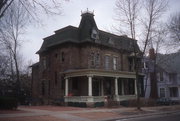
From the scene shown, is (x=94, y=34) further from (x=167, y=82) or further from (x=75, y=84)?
(x=167, y=82)

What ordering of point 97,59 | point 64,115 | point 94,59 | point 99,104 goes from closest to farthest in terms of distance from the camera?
1. point 64,115
2. point 99,104
3. point 94,59
4. point 97,59

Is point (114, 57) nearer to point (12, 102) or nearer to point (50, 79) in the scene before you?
point (50, 79)

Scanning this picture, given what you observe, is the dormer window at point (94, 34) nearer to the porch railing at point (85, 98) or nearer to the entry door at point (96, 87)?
the entry door at point (96, 87)

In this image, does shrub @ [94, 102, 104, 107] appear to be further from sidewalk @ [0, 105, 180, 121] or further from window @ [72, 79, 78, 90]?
sidewalk @ [0, 105, 180, 121]

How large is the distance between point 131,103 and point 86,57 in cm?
859

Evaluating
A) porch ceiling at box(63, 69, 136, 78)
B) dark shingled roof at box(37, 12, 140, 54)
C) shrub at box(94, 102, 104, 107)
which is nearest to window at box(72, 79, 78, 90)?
porch ceiling at box(63, 69, 136, 78)

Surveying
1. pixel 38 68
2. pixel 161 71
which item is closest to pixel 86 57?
pixel 38 68

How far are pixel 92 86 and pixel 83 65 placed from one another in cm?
321

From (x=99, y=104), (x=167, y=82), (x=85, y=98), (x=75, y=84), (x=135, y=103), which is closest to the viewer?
(x=85, y=98)

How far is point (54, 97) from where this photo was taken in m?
33.3

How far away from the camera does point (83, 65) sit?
31.8 meters

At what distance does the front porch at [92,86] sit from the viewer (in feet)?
93.0

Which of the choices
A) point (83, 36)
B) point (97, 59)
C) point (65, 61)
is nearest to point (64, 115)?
point (65, 61)

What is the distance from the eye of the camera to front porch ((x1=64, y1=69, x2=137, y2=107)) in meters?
28.3
